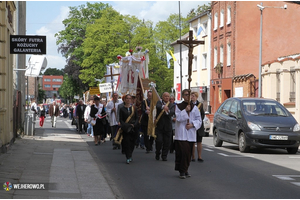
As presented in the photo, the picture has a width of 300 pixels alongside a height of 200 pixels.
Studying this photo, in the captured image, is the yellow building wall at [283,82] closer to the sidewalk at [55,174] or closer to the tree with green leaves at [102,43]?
the sidewalk at [55,174]

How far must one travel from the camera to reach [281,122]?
17.0 m

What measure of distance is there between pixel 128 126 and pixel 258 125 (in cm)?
497

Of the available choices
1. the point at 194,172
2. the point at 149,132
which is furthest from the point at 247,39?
the point at 194,172

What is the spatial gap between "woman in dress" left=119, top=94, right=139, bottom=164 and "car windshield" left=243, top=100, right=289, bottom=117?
16.1 ft

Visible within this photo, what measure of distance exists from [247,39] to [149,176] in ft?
116

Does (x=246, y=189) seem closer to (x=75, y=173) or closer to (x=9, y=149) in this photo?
(x=75, y=173)

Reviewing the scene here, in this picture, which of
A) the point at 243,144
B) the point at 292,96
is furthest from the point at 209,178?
the point at 292,96

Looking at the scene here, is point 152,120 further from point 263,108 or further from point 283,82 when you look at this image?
point 283,82

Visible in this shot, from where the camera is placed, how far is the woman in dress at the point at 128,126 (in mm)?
13641

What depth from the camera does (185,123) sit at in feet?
35.9

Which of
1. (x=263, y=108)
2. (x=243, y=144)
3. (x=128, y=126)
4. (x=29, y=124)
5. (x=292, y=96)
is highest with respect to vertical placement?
(x=292, y=96)

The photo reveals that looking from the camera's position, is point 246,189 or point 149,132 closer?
point 246,189

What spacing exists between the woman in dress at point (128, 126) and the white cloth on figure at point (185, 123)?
9.58ft

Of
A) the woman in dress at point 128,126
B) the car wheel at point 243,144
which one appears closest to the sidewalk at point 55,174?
the woman in dress at point 128,126
